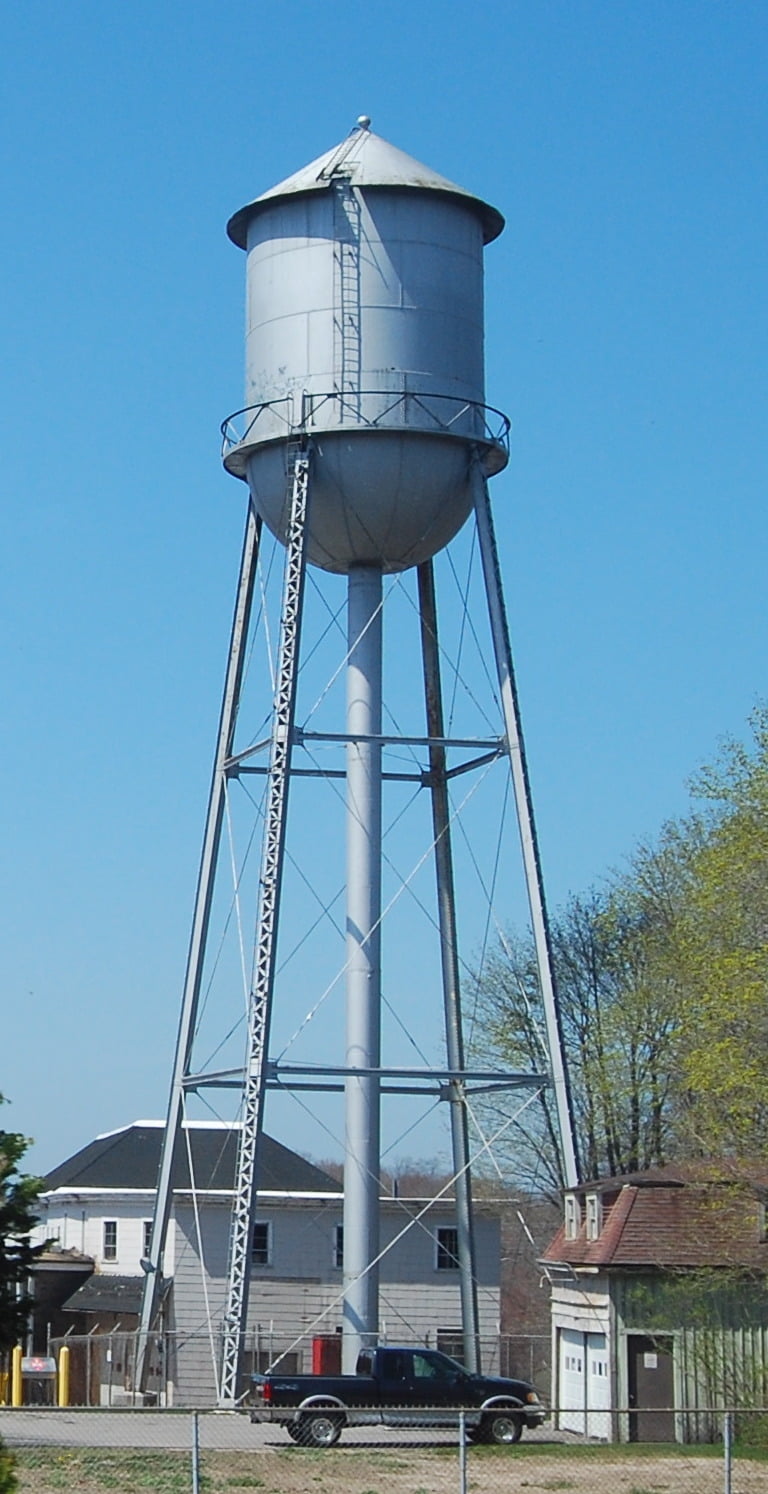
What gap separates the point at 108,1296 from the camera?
49031mm

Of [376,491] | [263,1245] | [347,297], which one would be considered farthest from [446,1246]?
[347,297]

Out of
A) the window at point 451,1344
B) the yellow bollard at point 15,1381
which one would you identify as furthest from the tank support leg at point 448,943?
the window at point 451,1344

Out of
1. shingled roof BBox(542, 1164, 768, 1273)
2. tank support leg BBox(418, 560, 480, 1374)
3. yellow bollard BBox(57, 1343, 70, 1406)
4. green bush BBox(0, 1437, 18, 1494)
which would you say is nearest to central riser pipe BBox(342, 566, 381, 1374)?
tank support leg BBox(418, 560, 480, 1374)

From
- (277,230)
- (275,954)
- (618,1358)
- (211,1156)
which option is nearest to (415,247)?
(277,230)

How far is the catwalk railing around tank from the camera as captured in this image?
31.2 m

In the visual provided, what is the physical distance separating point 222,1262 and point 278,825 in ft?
53.9

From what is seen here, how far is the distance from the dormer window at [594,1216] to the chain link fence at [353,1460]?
9.74 ft

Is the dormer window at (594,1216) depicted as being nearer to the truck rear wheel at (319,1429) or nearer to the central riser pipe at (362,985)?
the central riser pipe at (362,985)

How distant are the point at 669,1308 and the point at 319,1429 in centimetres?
604

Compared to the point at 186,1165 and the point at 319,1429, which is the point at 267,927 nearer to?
the point at 319,1429

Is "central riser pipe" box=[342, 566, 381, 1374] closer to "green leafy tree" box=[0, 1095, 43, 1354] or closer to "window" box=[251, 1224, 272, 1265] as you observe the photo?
"window" box=[251, 1224, 272, 1265]

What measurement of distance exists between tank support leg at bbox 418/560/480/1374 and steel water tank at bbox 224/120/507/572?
5.71ft

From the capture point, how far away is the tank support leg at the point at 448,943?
3284 centimetres

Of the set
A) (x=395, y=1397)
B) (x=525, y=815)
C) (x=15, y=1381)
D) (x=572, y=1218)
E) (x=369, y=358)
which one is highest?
(x=369, y=358)
